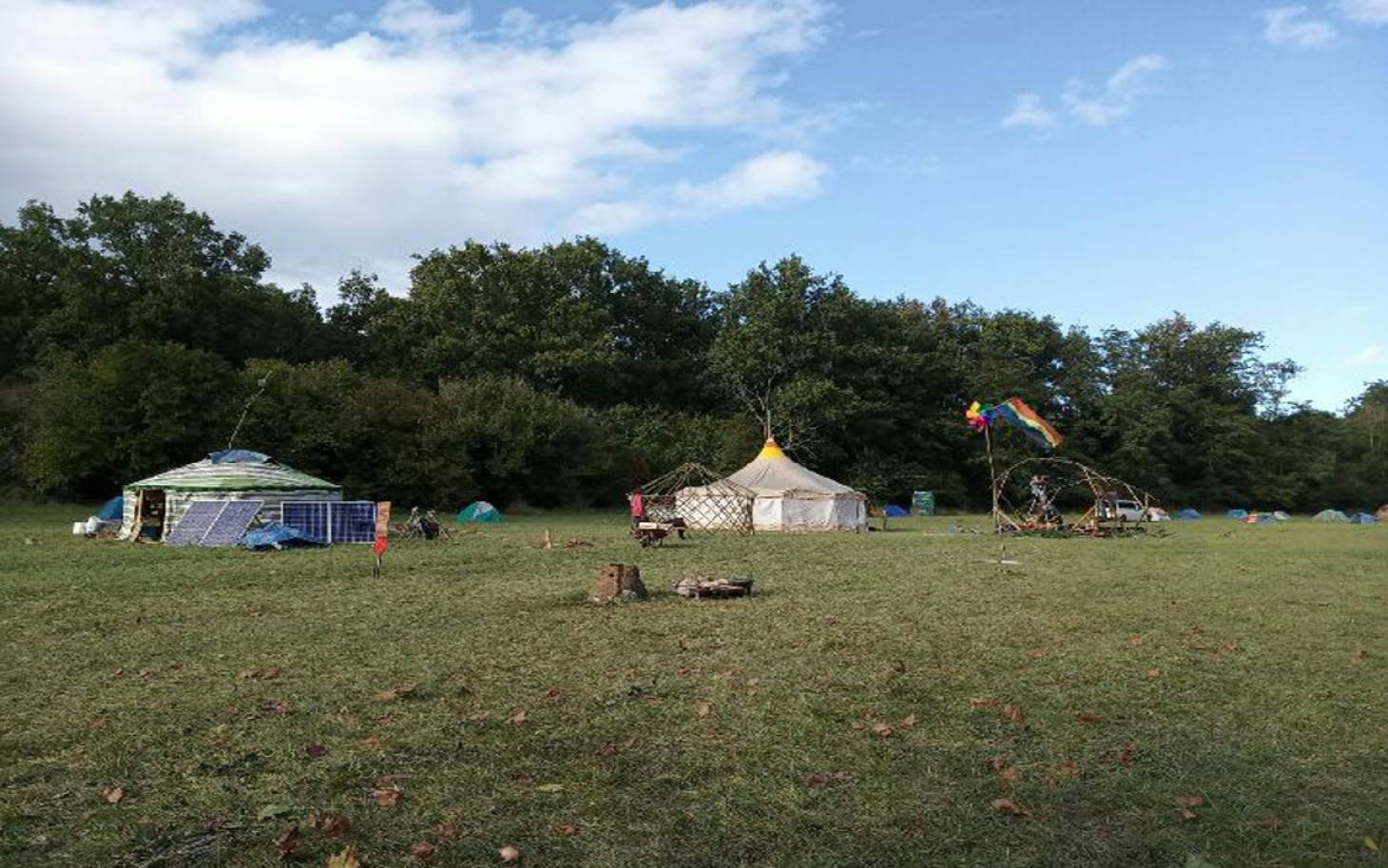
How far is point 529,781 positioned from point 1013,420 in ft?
88.8

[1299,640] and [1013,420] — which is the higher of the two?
[1013,420]

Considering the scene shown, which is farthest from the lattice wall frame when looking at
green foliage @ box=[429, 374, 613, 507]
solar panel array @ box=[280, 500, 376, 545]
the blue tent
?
the blue tent

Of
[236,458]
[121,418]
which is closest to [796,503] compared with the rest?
[236,458]

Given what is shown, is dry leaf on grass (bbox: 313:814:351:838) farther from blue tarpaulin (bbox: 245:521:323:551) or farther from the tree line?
the tree line

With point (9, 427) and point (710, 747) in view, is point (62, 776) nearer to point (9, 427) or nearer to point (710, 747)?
point (710, 747)

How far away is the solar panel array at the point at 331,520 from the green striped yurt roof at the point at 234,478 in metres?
2.70

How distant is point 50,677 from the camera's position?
666cm

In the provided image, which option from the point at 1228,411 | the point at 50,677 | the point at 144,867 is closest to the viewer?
the point at 144,867

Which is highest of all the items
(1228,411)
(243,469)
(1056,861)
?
(1228,411)

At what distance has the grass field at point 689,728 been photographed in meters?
3.95

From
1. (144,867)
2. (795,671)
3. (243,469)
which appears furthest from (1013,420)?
(144,867)

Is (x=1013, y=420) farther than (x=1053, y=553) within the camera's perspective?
Yes

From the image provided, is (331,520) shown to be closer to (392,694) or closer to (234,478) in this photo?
(234,478)

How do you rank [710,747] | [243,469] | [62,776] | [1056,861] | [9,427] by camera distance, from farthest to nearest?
1. [9,427]
2. [243,469]
3. [710,747]
4. [62,776]
5. [1056,861]
